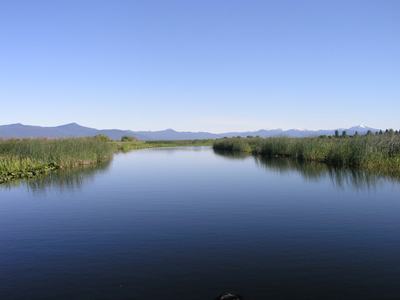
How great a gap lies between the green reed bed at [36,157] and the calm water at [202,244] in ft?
19.1

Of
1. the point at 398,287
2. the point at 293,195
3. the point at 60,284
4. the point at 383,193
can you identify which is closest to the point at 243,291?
the point at 398,287

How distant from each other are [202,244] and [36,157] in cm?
1627

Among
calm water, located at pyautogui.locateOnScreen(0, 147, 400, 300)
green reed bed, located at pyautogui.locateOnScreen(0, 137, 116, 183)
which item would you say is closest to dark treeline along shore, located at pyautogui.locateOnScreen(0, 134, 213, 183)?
green reed bed, located at pyautogui.locateOnScreen(0, 137, 116, 183)

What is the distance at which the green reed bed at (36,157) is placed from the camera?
16.2 metres

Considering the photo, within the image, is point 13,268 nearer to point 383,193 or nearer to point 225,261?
point 225,261

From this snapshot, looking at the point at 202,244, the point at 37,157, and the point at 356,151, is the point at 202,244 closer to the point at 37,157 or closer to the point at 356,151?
the point at 356,151

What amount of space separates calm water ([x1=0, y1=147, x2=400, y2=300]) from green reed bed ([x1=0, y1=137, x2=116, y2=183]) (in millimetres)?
5816

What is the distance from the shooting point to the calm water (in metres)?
4.37

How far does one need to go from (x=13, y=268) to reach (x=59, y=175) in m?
12.2

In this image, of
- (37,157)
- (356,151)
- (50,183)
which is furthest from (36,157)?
(356,151)

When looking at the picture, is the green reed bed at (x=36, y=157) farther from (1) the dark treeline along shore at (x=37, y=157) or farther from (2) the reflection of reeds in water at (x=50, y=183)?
(2) the reflection of reeds in water at (x=50, y=183)

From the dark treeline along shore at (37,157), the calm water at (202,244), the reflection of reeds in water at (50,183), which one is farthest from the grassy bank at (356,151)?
the dark treeline along shore at (37,157)

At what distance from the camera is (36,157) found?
18.8 metres

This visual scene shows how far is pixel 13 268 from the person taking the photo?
5062mm
